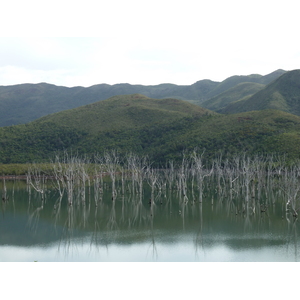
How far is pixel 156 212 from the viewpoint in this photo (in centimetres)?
3170

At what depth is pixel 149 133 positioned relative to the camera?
86.7 m

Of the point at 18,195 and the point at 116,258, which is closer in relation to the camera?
the point at 116,258

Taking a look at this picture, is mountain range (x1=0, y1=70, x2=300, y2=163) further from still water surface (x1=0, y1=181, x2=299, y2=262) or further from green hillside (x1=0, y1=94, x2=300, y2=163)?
still water surface (x1=0, y1=181, x2=299, y2=262)

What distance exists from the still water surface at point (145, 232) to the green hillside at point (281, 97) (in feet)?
268

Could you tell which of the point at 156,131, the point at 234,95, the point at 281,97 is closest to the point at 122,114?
the point at 156,131

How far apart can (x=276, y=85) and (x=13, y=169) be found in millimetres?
98590

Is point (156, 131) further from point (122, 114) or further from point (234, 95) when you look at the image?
point (234, 95)

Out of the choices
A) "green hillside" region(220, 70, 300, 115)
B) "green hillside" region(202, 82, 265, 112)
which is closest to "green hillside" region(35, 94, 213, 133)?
"green hillside" region(220, 70, 300, 115)

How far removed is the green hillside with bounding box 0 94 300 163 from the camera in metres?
65.1

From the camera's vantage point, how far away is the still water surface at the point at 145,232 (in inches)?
751

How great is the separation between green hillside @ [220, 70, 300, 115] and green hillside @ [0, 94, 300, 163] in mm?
23954

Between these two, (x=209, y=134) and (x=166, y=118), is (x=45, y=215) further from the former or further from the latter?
(x=166, y=118)

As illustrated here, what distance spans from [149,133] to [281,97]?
54.0 meters
